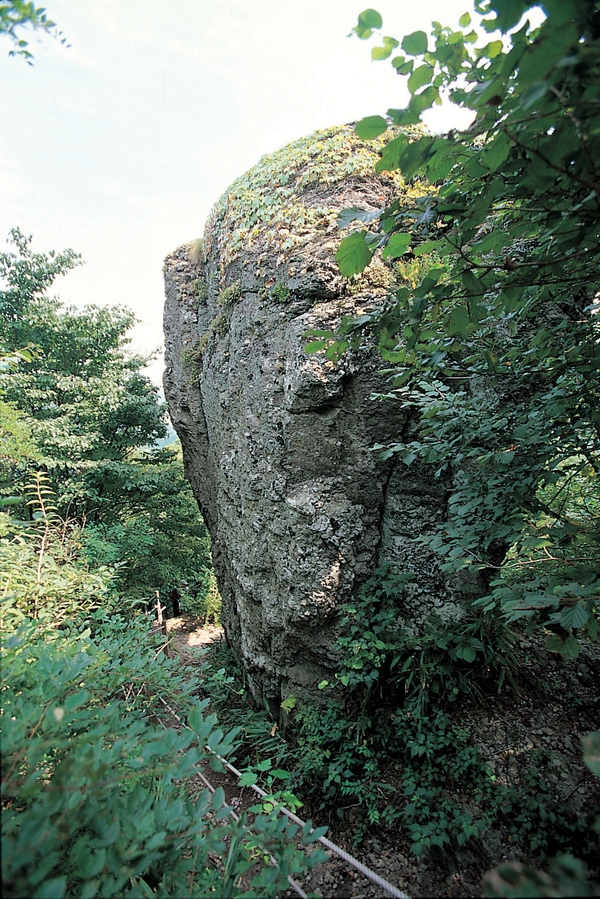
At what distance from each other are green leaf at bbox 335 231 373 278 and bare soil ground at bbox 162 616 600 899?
263cm

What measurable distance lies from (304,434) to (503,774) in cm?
280

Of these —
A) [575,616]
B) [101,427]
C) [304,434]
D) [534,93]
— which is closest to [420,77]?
[534,93]

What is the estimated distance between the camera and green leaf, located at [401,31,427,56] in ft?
3.38

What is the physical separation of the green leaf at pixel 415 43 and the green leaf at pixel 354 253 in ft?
1.45

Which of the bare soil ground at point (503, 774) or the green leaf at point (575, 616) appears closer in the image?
the green leaf at point (575, 616)

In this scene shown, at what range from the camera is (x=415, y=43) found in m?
1.04

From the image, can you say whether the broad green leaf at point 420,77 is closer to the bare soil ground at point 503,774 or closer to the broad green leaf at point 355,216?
the broad green leaf at point 355,216

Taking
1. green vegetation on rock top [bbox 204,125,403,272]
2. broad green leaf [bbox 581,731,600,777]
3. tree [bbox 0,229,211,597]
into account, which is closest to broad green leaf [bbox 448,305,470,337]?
broad green leaf [bbox 581,731,600,777]

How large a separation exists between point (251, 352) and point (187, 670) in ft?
9.78

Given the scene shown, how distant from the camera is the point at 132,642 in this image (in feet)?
7.58

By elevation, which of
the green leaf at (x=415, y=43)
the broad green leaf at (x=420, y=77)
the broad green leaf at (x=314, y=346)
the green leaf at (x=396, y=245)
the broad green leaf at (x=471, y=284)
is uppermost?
the green leaf at (x=415, y=43)

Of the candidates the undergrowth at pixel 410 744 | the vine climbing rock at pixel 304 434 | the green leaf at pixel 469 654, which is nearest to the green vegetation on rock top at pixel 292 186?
the vine climbing rock at pixel 304 434

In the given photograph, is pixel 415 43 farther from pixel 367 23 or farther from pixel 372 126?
pixel 372 126

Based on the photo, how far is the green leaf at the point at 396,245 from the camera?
3.91 ft
